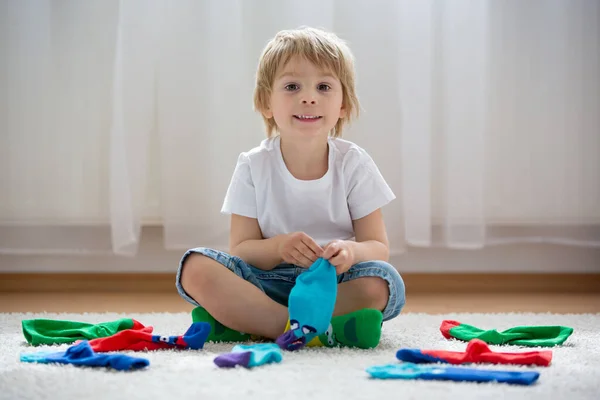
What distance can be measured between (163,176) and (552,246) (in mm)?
1015

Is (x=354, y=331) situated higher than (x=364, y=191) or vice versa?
(x=364, y=191)

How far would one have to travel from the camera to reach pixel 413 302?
1.72 metres

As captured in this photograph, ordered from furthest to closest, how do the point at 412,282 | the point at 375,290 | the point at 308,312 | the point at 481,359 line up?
the point at 412,282, the point at 375,290, the point at 308,312, the point at 481,359

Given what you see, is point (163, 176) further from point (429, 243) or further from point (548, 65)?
point (548, 65)

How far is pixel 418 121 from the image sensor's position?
1.82 meters

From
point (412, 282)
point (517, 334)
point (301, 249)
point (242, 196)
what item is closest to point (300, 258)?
point (301, 249)

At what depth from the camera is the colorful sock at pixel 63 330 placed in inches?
44.2

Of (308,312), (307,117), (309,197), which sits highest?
(307,117)

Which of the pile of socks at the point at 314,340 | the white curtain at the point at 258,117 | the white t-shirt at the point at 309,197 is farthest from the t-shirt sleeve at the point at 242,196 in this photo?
the white curtain at the point at 258,117

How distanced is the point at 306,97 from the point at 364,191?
0.19 meters

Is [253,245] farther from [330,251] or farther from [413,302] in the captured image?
[413,302]

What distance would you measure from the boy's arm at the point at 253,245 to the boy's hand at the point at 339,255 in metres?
0.13

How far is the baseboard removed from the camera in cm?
192

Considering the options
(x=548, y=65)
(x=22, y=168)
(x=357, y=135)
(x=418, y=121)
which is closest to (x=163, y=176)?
(x=22, y=168)
